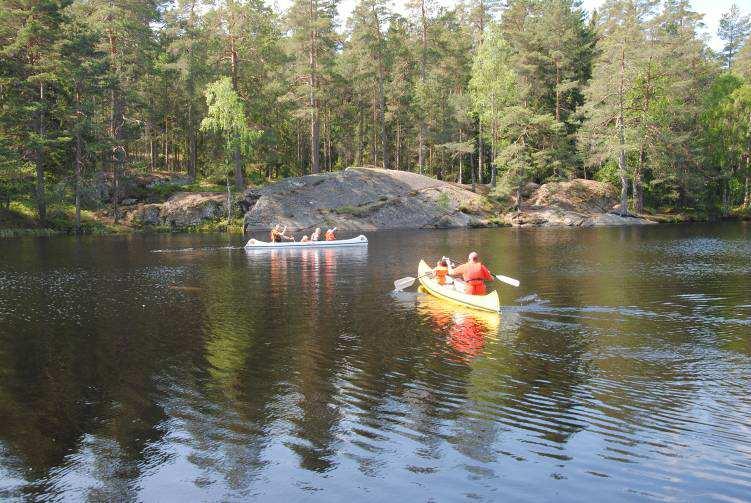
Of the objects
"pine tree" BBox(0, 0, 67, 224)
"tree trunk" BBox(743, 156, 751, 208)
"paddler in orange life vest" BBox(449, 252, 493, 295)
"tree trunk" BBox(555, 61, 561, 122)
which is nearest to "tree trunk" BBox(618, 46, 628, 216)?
"tree trunk" BBox(555, 61, 561, 122)

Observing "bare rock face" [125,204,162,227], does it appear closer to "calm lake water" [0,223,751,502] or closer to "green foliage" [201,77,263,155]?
"green foliage" [201,77,263,155]

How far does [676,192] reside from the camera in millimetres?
55438

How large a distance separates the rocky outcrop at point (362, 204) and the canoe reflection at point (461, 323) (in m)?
32.2

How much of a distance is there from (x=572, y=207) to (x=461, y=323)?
41.6 meters

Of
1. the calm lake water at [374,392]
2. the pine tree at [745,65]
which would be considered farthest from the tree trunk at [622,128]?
the calm lake water at [374,392]

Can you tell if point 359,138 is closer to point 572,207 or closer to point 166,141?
point 166,141

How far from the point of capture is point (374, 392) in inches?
392

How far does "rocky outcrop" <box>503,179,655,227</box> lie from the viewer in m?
51.9

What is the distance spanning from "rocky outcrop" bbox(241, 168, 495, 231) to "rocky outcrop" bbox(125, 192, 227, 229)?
101 inches

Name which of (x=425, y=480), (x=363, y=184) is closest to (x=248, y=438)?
(x=425, y=480)

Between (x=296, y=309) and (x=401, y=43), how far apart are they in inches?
1852

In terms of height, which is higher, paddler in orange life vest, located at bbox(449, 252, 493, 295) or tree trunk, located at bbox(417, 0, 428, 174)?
tree trunk, located at bbox(417, 0, 428, 174)

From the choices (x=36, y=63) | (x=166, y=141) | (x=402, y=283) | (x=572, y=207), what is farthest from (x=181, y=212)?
(x=402, y=283)

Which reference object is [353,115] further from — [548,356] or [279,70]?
[548,356]
